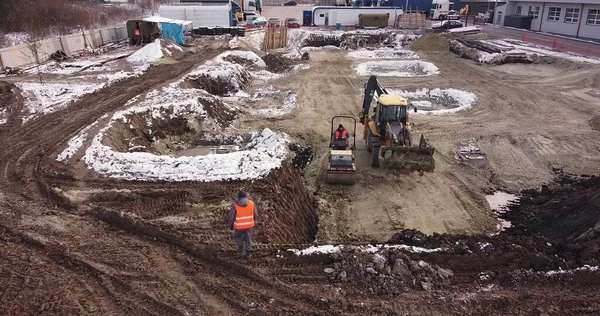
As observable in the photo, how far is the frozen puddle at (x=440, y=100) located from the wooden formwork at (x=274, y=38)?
19742 mm

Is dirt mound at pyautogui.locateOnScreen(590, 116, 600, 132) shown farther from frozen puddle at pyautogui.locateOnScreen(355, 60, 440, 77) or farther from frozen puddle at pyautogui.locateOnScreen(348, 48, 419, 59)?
frozen puddle at pyautogui.locateOnScreen(348, 48, 419, 59)

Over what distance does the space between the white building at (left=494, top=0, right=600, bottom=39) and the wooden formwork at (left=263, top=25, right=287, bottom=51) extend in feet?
85.1

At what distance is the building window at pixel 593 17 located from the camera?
34406 mm

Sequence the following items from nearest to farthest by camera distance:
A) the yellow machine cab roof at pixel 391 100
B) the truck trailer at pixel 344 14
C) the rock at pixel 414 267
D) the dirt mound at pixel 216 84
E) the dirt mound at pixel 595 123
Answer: the rock at pixel 414 267, the yellow machine cab roof at pixel 391 100, the dirt mound at pixel 595 123, the dirt mound at pixel 216 84, the truck trailer at pixel 344 14

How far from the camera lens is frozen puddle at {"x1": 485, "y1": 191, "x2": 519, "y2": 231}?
39.6 ft

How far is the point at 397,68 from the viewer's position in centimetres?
3161

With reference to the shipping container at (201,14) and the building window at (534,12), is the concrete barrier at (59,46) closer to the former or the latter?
the shipping container at (201,14)

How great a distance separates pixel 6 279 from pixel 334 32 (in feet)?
139

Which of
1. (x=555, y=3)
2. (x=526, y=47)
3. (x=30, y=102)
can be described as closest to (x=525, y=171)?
(x=30, y=102)

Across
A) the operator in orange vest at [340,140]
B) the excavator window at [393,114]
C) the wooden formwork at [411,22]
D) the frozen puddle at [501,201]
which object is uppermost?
the wooden formwork at [411,22]

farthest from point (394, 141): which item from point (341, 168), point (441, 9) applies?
point (441, 9)

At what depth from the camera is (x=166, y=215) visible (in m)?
9.63

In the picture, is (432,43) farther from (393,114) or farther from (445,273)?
(445,273)

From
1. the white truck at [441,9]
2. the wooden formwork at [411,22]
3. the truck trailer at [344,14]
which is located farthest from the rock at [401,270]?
the white truck at [441,9]
